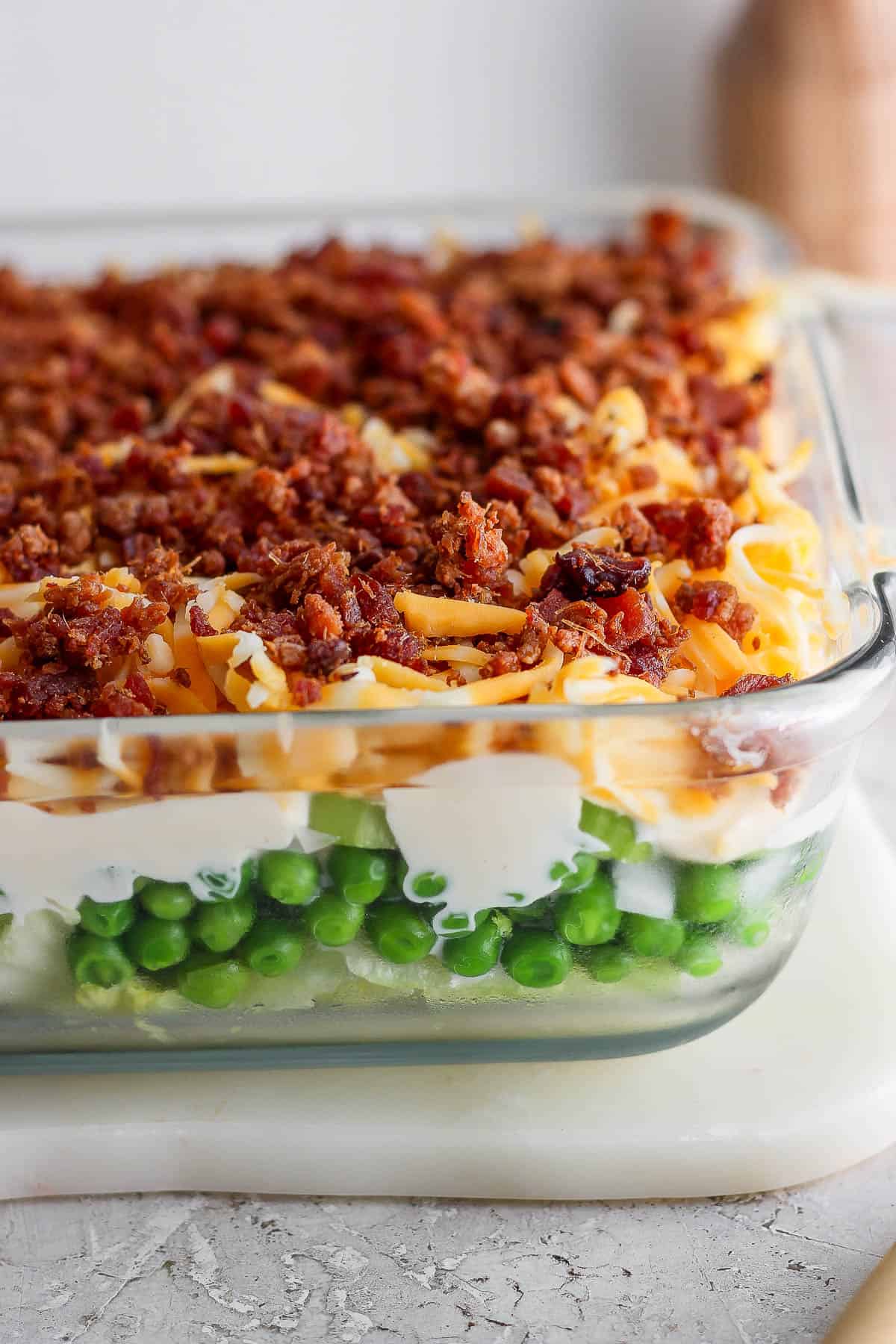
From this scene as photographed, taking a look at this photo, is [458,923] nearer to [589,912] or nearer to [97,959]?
[589,912]

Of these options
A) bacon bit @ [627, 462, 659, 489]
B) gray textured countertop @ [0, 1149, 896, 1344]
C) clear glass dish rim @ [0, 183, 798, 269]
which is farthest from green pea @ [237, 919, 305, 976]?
clear glass dish rim @ [0, 183, 798, 269]

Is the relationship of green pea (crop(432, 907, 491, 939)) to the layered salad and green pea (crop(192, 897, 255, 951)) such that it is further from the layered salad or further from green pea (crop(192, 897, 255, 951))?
green pea (crop(192, 897, 255, 951))

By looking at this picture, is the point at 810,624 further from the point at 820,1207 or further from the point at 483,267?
the point at 483,267

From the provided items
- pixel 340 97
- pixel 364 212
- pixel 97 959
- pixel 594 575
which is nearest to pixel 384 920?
pixel 97 959

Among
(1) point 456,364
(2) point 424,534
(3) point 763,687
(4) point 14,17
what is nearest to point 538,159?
(4) point 14,17

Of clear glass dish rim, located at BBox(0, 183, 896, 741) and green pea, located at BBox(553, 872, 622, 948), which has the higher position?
clear glass dish rim, located at BBox(0, 183, 896, 741)
